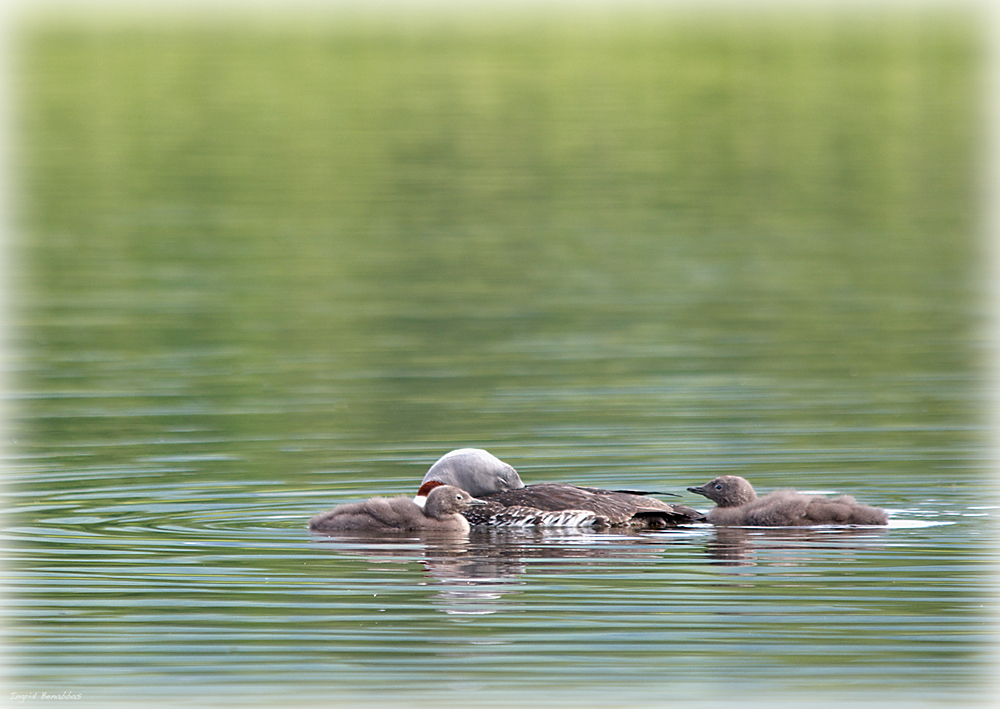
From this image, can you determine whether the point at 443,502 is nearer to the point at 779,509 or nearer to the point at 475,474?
the point at 475,474

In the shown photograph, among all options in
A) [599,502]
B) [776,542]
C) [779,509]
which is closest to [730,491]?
[779,509]

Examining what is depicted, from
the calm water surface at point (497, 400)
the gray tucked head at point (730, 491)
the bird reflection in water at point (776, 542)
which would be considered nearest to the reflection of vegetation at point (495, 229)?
the calm water surface at point (497, 400)

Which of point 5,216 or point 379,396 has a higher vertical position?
point 5,216

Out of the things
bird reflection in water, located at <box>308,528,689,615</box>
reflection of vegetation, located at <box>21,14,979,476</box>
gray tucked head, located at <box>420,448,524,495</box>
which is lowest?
bird reflection in water, located at <box>308,528,689,615</box>

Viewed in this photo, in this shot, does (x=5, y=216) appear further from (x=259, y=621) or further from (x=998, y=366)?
(x=259, y=621)

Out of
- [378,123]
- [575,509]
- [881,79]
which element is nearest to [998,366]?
[575,509]

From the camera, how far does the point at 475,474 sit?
1240 cm

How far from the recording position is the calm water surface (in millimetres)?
9297

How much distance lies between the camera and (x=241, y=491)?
13.0 meters

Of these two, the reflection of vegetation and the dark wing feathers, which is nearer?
the dark wing feathers

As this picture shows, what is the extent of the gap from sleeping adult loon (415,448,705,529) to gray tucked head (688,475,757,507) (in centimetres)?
15

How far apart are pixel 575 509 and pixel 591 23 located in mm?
62881

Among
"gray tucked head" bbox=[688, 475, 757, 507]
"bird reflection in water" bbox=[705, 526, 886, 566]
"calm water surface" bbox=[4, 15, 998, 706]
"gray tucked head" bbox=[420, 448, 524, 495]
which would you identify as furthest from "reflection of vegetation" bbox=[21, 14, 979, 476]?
"bird reflection in water" bbox=[705, 526, 886, 566]

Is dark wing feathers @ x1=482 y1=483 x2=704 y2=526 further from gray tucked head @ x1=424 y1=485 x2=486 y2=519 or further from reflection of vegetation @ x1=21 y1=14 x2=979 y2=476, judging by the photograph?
reflection of vegetation @ x1=21 y1=14 x2=979 y2=476
